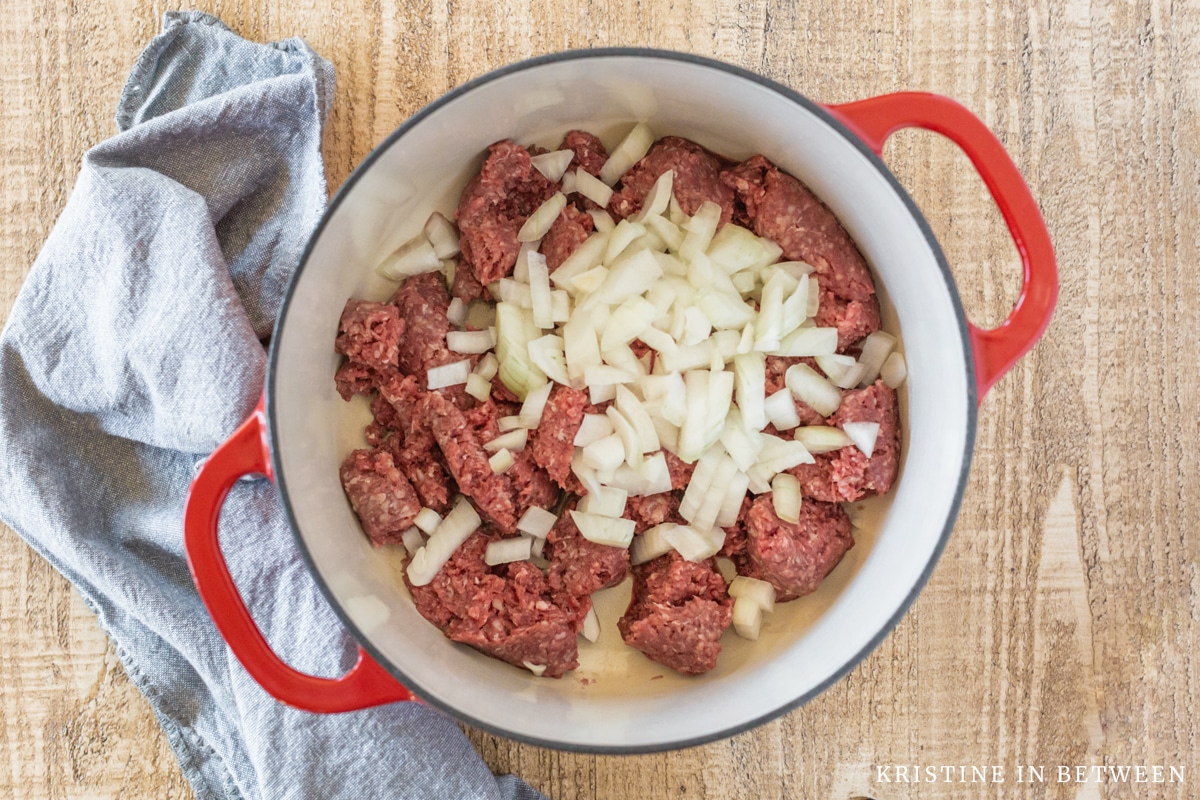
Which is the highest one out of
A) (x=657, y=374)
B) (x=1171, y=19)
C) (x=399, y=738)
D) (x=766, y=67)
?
(x=1171, y=19)

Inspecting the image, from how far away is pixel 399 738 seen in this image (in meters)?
1.64

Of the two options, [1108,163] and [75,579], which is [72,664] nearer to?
[75,579]

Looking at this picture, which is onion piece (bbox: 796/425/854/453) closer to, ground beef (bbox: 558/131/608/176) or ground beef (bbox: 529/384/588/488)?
ground beef (bbox: 529/384/588/488)

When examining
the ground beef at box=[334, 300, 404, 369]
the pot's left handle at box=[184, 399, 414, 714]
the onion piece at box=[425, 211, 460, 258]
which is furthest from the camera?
the onion piece at box=[425, 211, 460, 258]

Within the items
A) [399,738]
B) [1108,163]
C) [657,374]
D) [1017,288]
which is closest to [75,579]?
[399,738]

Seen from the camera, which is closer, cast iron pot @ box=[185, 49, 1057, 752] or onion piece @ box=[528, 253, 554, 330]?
cast iron pot @ box=[185, 49, 1057, 752]

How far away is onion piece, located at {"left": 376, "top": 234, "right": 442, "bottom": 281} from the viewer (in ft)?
5.41

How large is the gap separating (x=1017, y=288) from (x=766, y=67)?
646 millimetres

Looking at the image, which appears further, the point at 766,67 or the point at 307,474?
the point at 766,67

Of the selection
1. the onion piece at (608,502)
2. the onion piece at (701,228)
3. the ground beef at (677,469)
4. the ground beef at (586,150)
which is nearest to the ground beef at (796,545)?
the ground beef at (677,469)

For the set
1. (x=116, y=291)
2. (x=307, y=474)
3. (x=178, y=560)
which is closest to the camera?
(x=307, y=474)

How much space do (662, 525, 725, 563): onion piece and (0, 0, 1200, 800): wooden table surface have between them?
1.33 feet

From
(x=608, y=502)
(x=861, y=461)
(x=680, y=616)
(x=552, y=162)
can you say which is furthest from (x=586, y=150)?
(x=680, y=616)

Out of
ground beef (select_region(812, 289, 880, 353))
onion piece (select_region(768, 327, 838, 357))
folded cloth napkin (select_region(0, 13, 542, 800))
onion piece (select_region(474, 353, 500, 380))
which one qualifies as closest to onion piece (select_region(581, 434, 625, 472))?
onion piece (select_region(474, 353, 500, 380))
